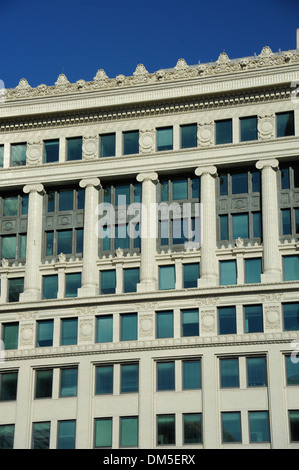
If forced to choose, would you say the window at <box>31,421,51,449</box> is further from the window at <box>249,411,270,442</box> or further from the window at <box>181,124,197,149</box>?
the window at <box>181,124,197,149</box>

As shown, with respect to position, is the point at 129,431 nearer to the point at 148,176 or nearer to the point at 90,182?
the point at 148,176

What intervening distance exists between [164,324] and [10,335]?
1165 centimetres

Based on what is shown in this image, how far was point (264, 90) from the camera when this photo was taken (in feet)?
252

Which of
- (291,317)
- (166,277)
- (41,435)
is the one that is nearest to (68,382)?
(41,435)

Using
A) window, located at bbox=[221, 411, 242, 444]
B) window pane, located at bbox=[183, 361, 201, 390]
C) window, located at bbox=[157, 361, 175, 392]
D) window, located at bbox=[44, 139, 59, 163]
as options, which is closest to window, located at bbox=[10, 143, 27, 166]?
window, located at bbox=[44, 139, 59, 163]

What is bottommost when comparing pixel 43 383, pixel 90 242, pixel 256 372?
pixel 256 372

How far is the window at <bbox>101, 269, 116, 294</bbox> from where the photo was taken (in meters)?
76.1

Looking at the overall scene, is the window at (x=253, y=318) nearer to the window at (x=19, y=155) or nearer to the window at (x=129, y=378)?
the window at (x=129, y=378)

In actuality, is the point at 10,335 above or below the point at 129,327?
above

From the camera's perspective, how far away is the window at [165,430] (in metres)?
70.0

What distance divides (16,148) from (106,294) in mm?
14752

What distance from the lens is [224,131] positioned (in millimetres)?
77500

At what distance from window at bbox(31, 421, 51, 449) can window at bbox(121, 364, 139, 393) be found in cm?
598
